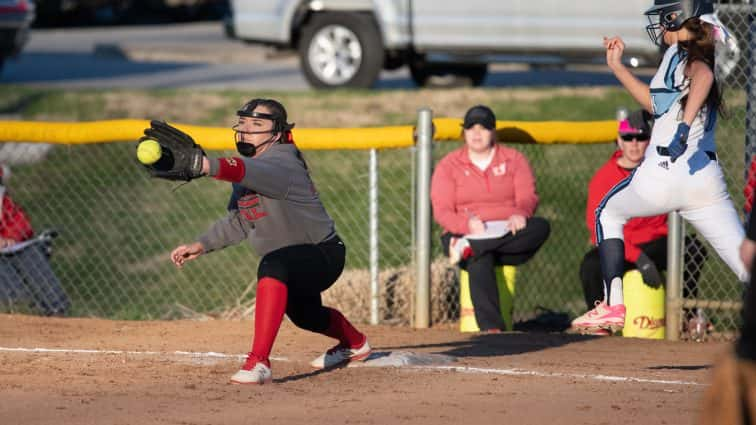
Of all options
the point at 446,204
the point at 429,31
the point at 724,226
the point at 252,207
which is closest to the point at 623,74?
the point at 724,226

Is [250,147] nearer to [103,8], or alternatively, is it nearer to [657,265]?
[657,265]

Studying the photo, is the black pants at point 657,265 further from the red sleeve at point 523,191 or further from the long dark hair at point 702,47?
the long dark hair at point 702,47

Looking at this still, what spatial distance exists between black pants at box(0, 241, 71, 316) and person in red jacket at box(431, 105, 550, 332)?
2923 millimetres

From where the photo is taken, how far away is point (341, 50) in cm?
1678

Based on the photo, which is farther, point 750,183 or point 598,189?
point 598,189

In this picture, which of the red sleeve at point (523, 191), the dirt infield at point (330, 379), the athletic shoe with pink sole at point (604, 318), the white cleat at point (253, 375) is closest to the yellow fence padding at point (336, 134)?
the red sleeve at point (523, 191)

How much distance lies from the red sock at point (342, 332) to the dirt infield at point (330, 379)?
0.51ft

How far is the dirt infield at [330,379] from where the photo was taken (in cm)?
630

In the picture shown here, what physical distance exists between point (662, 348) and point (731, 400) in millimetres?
4814

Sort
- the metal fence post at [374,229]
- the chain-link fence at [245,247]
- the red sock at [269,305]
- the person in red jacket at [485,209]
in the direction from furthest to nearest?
the chain-link fence at [245,247] < the metal fence post at [374,229] < the person in red jacket at [485,209] < the red sock at [269,305]

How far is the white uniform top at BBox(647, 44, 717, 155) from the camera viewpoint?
22.9 feet

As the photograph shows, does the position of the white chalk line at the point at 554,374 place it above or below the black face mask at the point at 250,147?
below

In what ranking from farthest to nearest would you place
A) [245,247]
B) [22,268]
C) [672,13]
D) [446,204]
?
[245,247]
[22,268]
[446,204]
[672,13]

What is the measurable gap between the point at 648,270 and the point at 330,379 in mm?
2848
